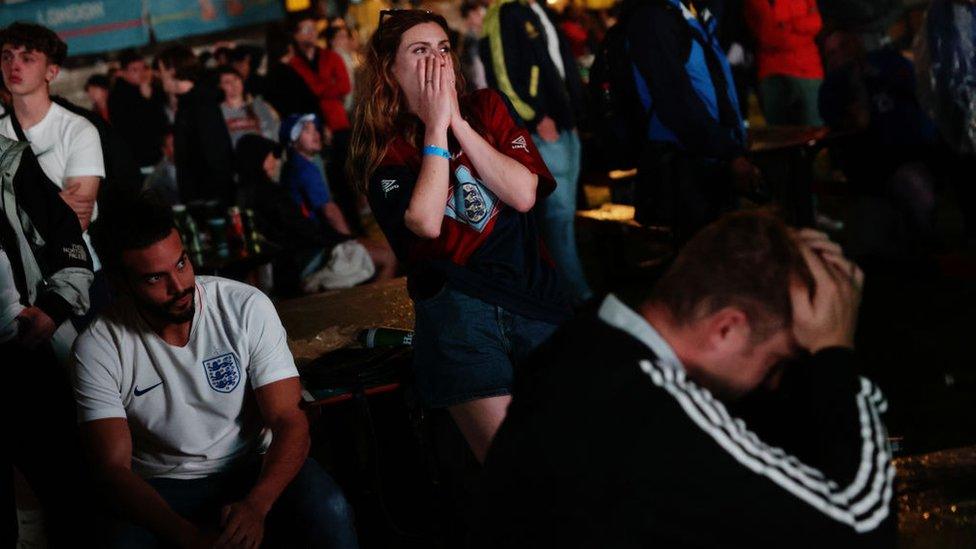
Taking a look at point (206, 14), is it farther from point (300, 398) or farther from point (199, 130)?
point (300, 398)

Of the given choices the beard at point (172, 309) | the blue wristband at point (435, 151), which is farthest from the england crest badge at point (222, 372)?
the blue wristband at point (435, 151)

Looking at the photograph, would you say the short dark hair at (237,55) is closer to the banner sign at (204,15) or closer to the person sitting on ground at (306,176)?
the person sitting on ground at (306,176)

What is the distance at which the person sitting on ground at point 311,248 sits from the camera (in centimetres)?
684

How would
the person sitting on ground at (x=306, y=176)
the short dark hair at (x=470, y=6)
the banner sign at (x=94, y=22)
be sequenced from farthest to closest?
the banner sign at (x=94, y=22), the short dark hair at (x=470, y=6), the person sitting on ground at (x=306, y=176)

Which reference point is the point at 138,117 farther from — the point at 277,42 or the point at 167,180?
the point at 167,180

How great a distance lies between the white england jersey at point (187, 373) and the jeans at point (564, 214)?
3384 mm

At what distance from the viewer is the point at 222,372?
3322 mm

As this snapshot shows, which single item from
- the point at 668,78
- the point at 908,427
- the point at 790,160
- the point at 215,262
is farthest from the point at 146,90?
the point at 908,427

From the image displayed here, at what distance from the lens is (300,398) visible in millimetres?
3373

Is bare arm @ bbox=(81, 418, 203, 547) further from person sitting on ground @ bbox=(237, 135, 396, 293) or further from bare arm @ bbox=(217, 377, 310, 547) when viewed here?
person sitting on ground @ bbox=(237, 135, 396, 293)

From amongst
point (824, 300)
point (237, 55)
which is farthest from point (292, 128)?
point (824, 300)

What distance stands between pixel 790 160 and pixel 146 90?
283 inches

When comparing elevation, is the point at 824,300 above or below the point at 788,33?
above

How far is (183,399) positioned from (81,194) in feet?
5.20
